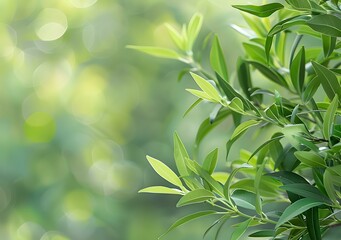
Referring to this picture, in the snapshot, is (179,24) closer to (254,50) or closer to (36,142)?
(36,142)

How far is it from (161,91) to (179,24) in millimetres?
223

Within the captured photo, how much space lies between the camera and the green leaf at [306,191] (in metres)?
0.40

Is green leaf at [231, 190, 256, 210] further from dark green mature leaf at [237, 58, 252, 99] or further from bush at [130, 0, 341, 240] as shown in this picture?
dark green mature leaf at [237, 58, 252, 99]

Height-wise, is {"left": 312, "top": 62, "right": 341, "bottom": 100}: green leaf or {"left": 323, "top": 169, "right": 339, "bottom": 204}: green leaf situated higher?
{"left": 312, "top": 62, "right": 341, "bottom": 100}: green leaf

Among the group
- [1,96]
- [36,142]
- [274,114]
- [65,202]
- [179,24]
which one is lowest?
[65,202]

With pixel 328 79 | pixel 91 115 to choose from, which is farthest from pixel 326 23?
pixel 91 115

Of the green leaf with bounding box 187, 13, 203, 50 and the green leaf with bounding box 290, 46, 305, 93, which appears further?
the green leaf with bounding box 187, 13, 203, 50

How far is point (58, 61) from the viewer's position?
1946 millimetres

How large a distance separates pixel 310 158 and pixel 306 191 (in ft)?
0.09

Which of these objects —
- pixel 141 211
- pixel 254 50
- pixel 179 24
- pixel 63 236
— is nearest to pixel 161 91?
pixel 179 24

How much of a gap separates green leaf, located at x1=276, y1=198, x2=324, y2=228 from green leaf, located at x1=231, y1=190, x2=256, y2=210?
5cm

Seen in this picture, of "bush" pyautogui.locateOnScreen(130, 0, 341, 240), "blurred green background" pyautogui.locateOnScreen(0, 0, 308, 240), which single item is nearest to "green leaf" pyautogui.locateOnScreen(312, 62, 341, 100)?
"bush" pyautogui.locateOnScreen(130, 0, 341, 240)

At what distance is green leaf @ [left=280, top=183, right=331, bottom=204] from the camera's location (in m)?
0.40

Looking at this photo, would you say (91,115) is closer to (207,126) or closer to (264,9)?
(207,126)
